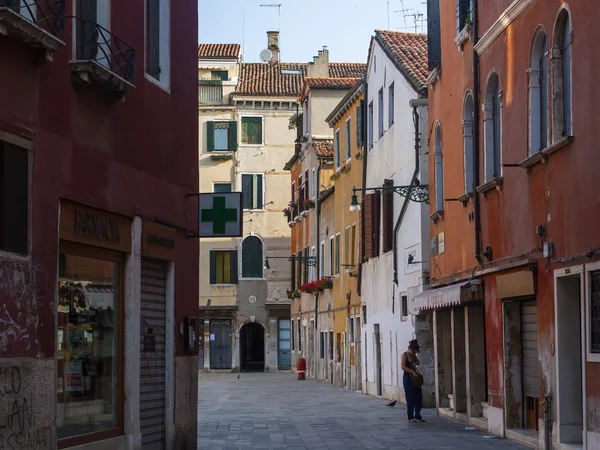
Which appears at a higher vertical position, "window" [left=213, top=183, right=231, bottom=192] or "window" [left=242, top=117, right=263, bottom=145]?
"window" [left=242, top=117, right=263, bottom=145]

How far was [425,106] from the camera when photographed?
2588 centimetres

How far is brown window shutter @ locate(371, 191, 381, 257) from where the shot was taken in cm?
3086

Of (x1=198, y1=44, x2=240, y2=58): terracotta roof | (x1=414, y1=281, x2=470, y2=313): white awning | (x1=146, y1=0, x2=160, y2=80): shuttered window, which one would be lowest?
(x1=414, y1=281, x2=470, y2=313): white awning

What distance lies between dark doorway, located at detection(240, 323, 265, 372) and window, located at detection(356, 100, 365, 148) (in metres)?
24.3

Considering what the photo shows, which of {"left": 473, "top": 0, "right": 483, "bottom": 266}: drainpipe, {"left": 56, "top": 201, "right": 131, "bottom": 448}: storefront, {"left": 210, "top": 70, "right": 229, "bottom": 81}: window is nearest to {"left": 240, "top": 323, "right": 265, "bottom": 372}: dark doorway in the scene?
{"left": 210, "top": 70, "right": 229, "bottom": 81}: window

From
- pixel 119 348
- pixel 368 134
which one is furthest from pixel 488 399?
pixel 368 134

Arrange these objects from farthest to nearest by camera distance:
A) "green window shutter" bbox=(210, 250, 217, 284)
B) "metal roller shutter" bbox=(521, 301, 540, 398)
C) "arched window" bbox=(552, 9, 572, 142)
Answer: "green window shutter" bbox=(210, 250, 217, 284)
"metal roller shutter" bbox=(521, 301, 540, 398)
"arched window" bbox=(552, 9, 572, 142)

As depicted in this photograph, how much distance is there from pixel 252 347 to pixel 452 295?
39.1 meters

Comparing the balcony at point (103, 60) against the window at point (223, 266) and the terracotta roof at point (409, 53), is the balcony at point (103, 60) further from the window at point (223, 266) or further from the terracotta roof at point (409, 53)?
the window at point (223, 266)

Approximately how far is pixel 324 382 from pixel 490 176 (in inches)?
923

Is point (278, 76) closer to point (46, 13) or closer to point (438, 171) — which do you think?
point (438, 171)

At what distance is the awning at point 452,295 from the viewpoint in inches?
778

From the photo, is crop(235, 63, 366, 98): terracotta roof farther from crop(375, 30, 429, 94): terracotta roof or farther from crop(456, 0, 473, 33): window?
crop(456, 0, 473, 33): window

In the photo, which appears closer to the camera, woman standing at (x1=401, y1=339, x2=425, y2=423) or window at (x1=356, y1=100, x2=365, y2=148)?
woman standing at (x1=401, y1=339, x2=425, y2=423)
